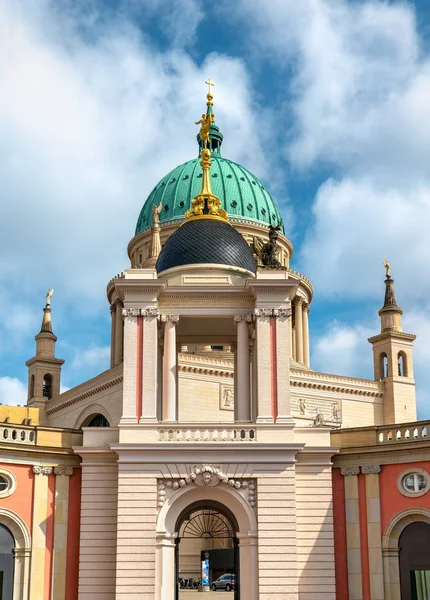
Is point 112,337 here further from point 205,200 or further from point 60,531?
point 60,531

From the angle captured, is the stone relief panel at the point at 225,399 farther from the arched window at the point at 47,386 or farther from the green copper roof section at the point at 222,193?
the arched window at the point at 47,386

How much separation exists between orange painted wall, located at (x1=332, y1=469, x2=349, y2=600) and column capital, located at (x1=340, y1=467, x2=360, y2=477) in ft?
0.56

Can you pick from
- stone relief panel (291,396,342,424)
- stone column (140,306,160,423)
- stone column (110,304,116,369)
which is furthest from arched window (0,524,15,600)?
stone column (110,304,116,369)

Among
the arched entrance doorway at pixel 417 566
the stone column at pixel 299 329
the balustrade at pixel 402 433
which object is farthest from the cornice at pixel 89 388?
the arched entrance doorway at pixel 417 566

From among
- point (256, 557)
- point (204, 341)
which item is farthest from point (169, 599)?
point (204, 341)

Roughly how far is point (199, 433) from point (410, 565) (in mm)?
8946

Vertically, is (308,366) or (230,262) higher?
(308,366)

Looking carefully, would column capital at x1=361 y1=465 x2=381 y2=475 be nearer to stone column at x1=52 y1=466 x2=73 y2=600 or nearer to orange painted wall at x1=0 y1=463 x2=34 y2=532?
stone column at x1=52 y1=466 x2=73 y2=600

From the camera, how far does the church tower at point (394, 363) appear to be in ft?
258

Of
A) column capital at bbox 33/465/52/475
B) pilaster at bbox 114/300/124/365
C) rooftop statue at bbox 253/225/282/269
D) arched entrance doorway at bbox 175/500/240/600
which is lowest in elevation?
arched entrance doorway at bbox 175/500/240/600

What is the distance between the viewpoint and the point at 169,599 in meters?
34.5

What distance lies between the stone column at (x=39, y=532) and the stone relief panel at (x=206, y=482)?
14.9 ft

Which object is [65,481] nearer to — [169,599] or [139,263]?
[169,599]

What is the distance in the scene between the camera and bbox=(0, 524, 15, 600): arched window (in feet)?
117
